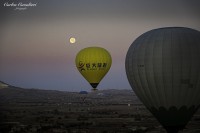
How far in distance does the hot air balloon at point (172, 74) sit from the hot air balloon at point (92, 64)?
27.7 metres

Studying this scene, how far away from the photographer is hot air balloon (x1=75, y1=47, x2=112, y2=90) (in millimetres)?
60062

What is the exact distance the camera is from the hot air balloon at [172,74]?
1219 inches

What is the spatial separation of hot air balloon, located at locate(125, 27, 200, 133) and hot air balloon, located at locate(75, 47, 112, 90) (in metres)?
27.7

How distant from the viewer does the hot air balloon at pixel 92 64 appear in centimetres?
6006

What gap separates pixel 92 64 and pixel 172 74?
98.3ft

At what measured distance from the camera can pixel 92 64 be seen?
5997 cm

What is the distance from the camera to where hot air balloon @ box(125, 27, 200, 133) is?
3095 centimetres

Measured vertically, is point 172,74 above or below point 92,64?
below

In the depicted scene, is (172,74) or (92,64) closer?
(172,74)

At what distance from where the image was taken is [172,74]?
3102cm

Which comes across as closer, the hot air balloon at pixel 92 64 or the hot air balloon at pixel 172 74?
the hot air balloon at pixel 172 74

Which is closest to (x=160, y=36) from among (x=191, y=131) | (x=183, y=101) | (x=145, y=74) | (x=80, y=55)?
(x=145, y=74)

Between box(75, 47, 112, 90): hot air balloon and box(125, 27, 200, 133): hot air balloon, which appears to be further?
box(75, 47, 112, 90): hot air balloon

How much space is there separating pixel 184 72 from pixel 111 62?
33.4m
